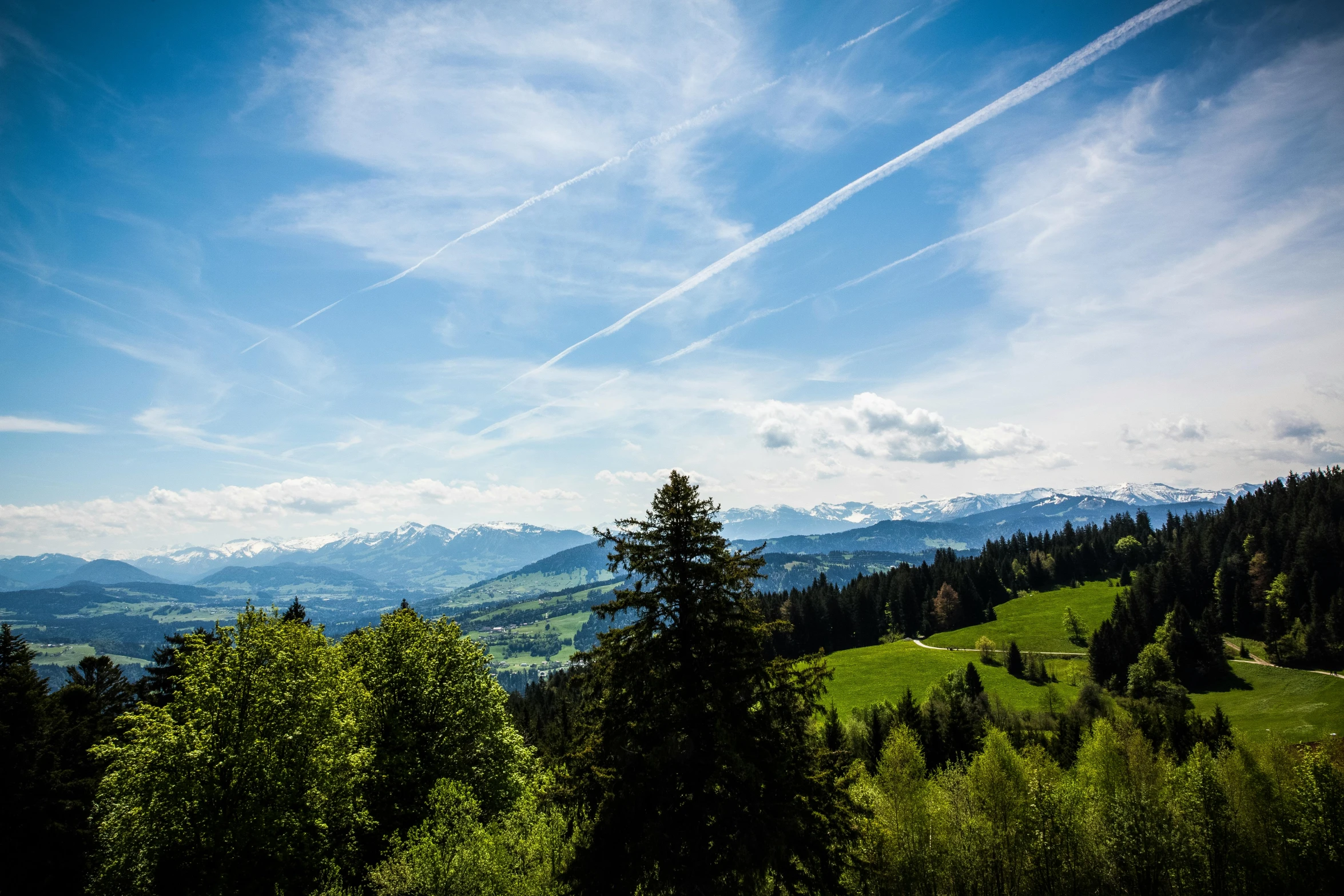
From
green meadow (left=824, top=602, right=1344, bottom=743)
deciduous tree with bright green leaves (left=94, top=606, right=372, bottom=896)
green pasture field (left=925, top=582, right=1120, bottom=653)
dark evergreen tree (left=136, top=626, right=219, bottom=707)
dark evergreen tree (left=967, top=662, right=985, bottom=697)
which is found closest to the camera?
deciduous tree with bright green leaves (left=94, top=606, right=372, bottom=896)

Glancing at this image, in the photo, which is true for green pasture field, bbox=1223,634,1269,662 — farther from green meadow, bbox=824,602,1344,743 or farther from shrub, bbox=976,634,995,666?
shrub, bbox=976,634,995,666

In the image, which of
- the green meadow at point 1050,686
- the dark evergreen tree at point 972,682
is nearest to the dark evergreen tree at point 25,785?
the green meadow at point 1050,686

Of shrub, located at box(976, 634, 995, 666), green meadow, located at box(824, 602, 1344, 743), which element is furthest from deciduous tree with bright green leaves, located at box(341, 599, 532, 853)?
shrub, located at box(976, 634, 995, 666)

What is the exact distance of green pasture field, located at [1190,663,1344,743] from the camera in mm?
63750

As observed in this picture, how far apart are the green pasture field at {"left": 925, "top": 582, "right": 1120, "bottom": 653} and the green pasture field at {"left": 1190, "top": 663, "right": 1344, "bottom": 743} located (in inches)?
1019

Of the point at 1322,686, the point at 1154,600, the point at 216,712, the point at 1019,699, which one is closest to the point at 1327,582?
the point at 1154,600

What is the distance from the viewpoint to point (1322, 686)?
7612 centimetres

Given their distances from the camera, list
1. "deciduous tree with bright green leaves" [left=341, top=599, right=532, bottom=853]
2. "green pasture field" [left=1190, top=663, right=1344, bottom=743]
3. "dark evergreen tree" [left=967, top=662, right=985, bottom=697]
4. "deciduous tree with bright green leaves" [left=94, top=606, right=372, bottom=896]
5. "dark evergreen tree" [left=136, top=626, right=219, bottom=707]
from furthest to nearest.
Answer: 1. "dark evergreen tree" [left=967, top=662, right=985, bottom=697]
2. "green pasture field" [left=1190, top=663, right=1344, bottom=743]
3. "dark evergreen tree" [left=136, top=626, right=219, bottom=707]
4. "deciduous tree with bright green leaves" [left=341, top=599, right=532, bottom=853]
5. "deciduous tree with bright green leaves" [left=94, top=606, right=372, bottom=896]

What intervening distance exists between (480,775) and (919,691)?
76858mm

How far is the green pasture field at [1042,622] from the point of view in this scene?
118 m

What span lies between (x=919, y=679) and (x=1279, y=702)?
137ft

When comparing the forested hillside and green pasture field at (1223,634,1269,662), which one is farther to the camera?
green pasture field at (1223,634,1269,662)

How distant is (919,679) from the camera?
9756 centimetres

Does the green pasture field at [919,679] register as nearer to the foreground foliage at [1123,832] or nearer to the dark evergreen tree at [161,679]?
the foreground foliage at [1123,832]
